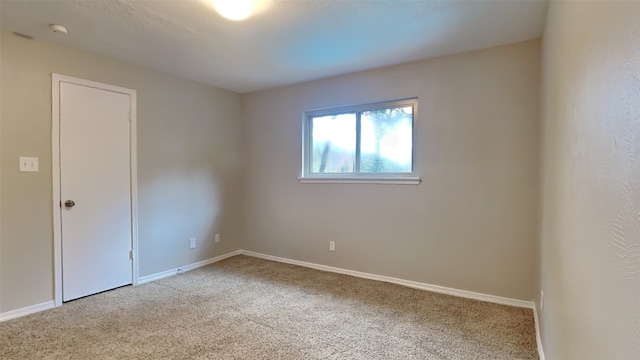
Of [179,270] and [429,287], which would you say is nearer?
[429,287]

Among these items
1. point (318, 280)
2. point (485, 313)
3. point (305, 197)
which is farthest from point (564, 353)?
point (305, 197)

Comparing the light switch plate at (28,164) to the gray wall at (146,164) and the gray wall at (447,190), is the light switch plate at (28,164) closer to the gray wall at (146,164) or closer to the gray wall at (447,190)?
the gray wall at (146,164)

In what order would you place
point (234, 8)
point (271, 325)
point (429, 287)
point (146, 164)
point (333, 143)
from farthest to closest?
point (333, 143) → point (146, 164) → point (429, 287) → point (271, 325) → point (234, 8)

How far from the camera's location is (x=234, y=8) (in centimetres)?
215

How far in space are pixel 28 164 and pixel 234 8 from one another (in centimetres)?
218

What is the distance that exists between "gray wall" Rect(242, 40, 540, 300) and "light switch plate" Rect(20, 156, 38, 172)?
2495 millimetres

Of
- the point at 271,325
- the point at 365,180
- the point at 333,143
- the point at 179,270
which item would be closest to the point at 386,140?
the point at 365,180

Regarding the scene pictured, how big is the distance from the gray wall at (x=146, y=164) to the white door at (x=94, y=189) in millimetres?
120

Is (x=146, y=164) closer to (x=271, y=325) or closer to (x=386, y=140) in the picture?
(x=271, y=325)

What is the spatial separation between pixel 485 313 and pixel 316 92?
2.90 metres

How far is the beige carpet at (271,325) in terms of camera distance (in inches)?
83.4

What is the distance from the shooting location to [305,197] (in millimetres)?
4066

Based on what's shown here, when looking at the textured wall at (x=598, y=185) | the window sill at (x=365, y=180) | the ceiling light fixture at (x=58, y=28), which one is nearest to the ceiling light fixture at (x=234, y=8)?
the ceiling light fixture at (x=58, y=28)

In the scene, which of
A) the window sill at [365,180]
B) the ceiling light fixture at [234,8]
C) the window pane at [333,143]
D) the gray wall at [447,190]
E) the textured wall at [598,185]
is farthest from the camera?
the window pane at [333,143]
